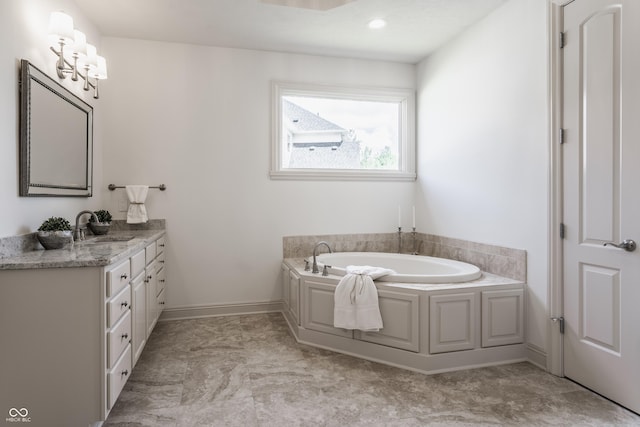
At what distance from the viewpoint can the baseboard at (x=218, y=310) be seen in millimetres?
3561

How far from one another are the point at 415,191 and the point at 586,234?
2055 millimetres

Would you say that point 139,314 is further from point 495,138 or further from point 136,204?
point 495,138

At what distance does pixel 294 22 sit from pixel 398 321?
2.59 metres

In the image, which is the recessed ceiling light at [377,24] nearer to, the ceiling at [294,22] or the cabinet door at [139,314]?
the ceiling at [294,22]

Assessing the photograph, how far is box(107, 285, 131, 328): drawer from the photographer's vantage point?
5.80 feet

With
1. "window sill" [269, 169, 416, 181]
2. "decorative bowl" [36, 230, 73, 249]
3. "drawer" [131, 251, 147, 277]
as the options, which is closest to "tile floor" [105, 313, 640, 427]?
"drawer" [131, 251, 147, 277]

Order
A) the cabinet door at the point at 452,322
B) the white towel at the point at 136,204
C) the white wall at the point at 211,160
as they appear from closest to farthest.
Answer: the cabinet door at the point at 452,322, the white towel at the point at 136,204, the white wall at the point at 211,160

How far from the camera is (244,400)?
6.94 ft

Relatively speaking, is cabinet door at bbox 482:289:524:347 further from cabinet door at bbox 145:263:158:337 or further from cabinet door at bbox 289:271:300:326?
cabinet door at bbox 145:263:158:337

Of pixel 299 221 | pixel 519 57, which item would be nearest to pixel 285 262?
pixel 299 221

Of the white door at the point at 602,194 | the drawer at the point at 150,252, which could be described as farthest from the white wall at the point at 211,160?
the white door at the point at 602,194

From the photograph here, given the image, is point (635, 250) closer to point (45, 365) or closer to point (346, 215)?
point (346, 215)

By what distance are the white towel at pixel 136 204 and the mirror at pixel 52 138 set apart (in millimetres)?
387

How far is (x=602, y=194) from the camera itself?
2.15 meters
